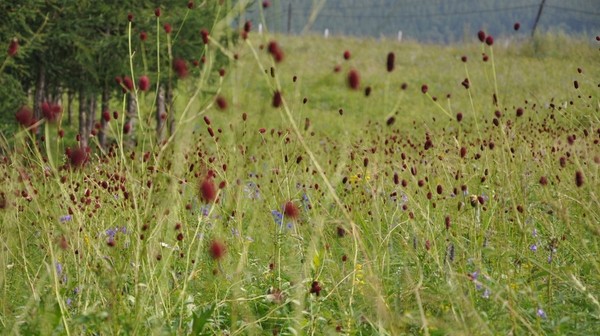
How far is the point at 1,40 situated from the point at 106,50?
1.55 m

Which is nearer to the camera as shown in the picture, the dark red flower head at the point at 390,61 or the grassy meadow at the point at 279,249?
the dark red flower head at the point at 390,61

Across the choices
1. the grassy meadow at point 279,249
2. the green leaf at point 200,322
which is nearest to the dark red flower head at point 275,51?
the grassy meadow at point 279,249

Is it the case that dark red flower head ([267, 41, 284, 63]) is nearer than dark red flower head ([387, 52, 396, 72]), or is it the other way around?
dark red flower head ([267, 41, 284, 63])

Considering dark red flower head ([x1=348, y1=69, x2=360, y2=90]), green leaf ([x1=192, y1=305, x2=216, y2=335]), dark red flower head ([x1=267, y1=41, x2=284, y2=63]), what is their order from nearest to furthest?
dark red flower head ([x1=267, y1=41, x2=284, y2=63]) → dark red flower head ([x1=348, y1=69, x2=360, y2=90]) → green leaf ([x1=192, y1=305, x2=216, y2=335])

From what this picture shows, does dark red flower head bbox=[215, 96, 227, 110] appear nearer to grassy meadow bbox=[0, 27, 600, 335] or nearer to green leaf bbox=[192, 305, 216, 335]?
grassy meadow bbox=[0, 27, 600, 335]

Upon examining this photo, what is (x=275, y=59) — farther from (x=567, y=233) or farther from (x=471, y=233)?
(x=567, y=233)

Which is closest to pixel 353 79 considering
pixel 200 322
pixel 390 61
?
pixel 390 61

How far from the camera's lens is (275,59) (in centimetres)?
209

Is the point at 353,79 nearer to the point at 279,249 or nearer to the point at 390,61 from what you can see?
the point at 390,61

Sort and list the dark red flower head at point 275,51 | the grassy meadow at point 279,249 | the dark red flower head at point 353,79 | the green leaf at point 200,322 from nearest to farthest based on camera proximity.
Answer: the dark red flower head at point 275,51
the dark red flower head at point 353,79
the grassy meadow at point 279,249
the green leaf at point 200,322

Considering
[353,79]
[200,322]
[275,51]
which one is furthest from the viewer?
[200,322]

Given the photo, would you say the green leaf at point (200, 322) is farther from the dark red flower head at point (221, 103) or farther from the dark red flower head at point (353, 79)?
the dark red flower head at point (353, 79)

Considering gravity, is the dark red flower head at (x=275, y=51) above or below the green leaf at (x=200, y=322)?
above

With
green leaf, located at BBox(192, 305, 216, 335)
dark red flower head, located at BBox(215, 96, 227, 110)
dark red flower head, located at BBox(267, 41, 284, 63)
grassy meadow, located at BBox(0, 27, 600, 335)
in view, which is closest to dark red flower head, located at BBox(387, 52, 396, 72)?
grassy meadow, located at BBox(0, 27, 600, 335)
